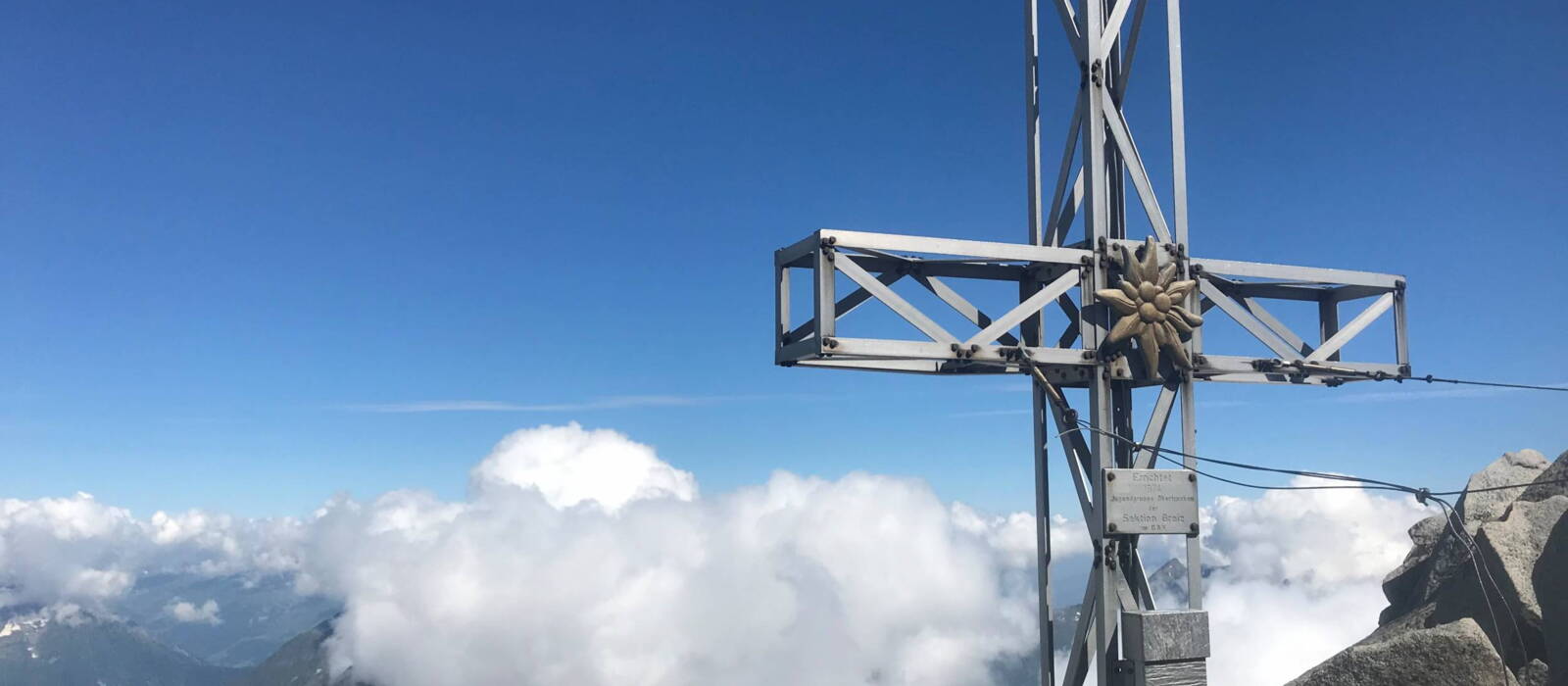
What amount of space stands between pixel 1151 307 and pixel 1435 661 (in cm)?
467

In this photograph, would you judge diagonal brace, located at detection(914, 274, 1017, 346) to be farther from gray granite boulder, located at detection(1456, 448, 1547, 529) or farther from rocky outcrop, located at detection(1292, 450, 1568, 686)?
gray granite boulder, located at detection(1456, 448, 1547, 529)

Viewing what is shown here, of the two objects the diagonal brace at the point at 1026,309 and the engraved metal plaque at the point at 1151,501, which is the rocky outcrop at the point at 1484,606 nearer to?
the engraved metal plaque at the point at 1151,501

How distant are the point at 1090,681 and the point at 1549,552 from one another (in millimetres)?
5570

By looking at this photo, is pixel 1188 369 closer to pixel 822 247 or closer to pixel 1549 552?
pixel 822 247

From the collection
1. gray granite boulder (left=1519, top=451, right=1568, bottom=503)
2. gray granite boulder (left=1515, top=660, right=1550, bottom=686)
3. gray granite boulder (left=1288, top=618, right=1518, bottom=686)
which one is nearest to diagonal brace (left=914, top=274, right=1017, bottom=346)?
gray granite boulder (left=1288, top=618, right=1518, bottom=686)

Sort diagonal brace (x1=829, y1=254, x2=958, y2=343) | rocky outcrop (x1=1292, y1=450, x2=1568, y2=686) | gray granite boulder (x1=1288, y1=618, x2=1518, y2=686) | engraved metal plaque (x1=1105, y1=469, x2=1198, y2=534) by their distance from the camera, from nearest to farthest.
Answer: diagonal brace (x1=829, y1=254, x2=958, y2=343) < engraved metal plaque (x1=1105, y1=469, x2=1198, y2=534) < gray granite boulder (x1=1288, y1=618, x2=1518, y2=686) < rocky outcrop (x1=1292, y1=450, x2=1568, y2=686)

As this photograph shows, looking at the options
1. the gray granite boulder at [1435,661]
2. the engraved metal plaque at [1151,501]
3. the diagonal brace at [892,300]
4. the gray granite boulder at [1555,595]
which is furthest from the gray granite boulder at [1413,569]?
the diagonal brace at [892,300]

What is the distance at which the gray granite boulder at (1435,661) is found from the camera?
1018 centimetres

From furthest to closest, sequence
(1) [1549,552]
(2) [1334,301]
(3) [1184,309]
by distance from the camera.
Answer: (1) [1549,552]
(2) [1334,301]
(3) [1184,309]

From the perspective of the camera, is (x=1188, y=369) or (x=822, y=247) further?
(x=1188, y=369)

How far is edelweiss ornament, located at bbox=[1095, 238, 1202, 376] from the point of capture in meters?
9.58

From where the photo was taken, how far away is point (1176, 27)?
10484mm

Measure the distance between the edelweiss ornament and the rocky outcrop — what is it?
319 cm

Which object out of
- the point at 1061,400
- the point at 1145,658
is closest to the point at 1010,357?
the point at 1061,400
